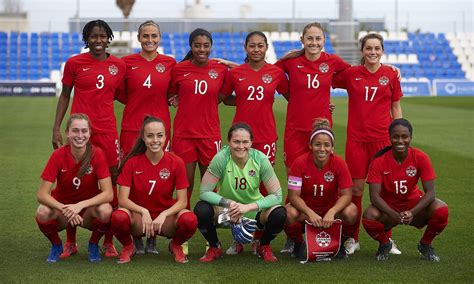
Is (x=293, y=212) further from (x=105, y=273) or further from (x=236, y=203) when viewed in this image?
(x=105, y=273)

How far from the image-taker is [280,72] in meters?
7.47

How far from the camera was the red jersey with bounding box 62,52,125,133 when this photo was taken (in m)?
7.25

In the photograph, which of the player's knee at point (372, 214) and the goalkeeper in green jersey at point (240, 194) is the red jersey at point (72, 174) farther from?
the player's knee at point (372, 214)

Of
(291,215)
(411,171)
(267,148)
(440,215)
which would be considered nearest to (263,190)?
(267,148)

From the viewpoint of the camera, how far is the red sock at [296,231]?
6906 mm

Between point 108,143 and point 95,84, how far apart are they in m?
0.49

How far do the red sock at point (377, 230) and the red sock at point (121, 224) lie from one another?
1.80 meters

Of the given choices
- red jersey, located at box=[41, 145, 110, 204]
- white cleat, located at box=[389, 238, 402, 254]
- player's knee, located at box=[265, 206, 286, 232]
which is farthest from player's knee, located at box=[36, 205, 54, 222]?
white cleat, located at box=[389, 238, 402, 254]

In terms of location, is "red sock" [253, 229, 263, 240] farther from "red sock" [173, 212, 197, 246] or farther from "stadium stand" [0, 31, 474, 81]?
"stadium stand" [0, 31, 474, 81]

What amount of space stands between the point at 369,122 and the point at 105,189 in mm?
2215

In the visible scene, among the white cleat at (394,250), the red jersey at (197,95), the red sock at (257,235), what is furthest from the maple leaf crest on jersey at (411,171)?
the red jersey at (197,95)

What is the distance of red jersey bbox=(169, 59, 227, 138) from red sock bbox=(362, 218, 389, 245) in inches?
59.4

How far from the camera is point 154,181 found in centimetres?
684

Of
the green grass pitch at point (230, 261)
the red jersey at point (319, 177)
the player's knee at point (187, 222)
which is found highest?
the red jersey at point (319, 177)
